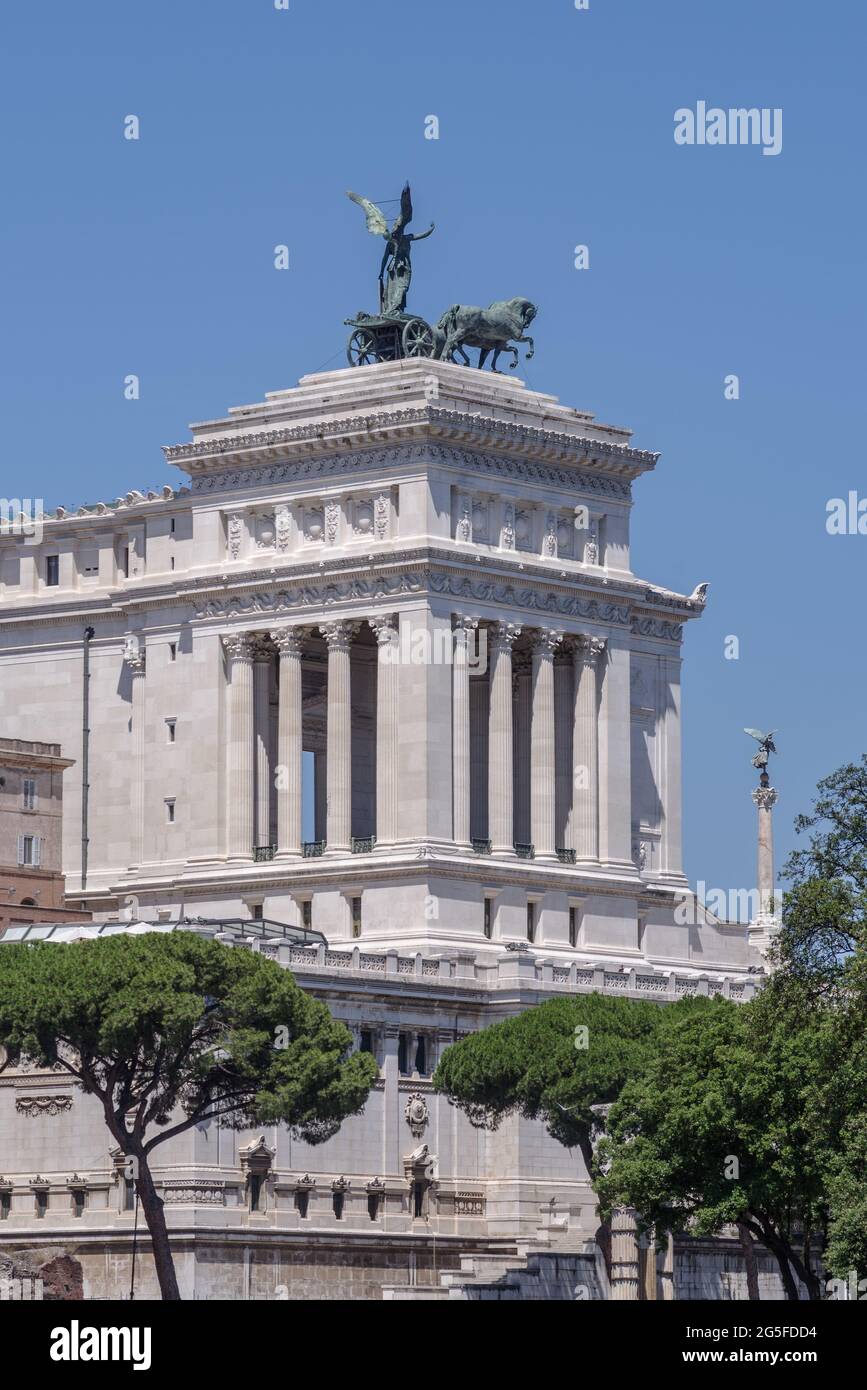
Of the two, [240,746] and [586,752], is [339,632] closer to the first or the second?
[240,746]

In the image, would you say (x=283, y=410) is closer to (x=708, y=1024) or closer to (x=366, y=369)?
(x=366, y=369)

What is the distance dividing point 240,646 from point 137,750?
30.8 ft

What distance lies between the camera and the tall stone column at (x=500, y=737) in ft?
602

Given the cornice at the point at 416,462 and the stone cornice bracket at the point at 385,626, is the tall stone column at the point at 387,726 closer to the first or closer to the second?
the stone cornice bracket at the point at 385,626

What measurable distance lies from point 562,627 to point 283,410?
17236 millimetres

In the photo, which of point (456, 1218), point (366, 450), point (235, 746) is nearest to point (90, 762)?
point (235, 746)

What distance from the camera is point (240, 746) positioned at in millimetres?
187375

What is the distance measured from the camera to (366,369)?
187 metres

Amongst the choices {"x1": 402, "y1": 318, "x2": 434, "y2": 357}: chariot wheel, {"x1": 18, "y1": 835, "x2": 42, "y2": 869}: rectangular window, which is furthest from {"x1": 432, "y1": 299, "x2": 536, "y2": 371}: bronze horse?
{"x1": 18, "y1": 835, "x2": 42, "y2": 869}: rectangular window

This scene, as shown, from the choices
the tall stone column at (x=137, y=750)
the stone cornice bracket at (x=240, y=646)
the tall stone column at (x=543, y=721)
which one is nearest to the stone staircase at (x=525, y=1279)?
the tall stone column at (x=543, y=721)

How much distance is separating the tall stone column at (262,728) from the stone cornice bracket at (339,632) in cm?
533

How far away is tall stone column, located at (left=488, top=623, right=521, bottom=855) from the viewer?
183625 millimetres

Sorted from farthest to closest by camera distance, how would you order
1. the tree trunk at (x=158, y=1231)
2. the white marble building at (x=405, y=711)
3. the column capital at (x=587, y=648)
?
the column capital at (x=587, y=648), the white marble building at (x=405, y=711), the tree trunk at (x=158, y=1231)

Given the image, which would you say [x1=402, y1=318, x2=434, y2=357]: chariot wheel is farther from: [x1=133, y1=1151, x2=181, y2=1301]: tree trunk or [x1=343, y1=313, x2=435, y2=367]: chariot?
[x1=133, y1=1151, x2=181, y2=1301]: tree trunk
